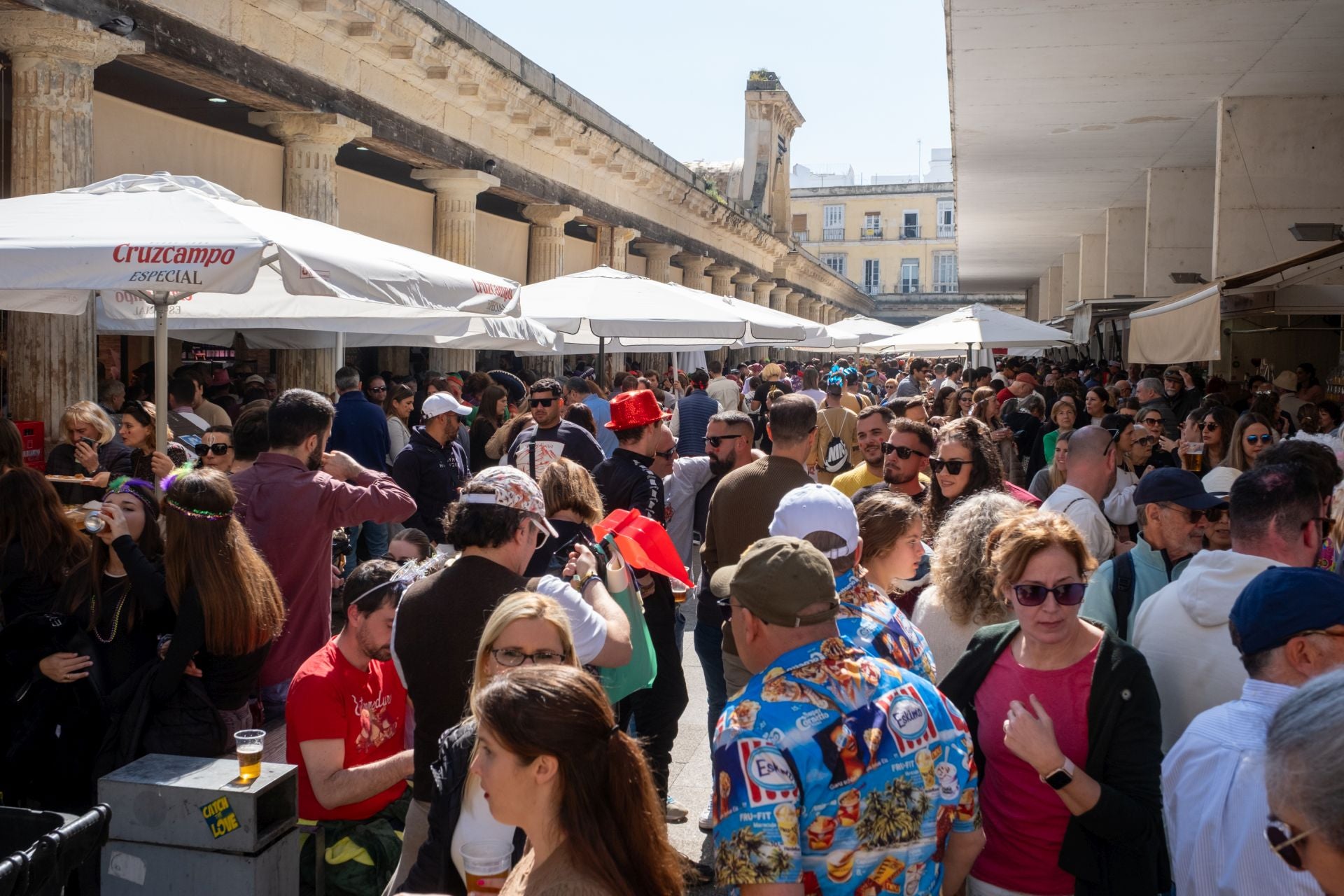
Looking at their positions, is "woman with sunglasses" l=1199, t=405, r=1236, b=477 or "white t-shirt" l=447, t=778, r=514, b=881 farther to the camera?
"woman with sunglasses" l=1199, t=405, r=1236, b=477

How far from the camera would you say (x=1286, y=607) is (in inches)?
94.3

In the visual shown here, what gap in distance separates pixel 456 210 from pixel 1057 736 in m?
14.9

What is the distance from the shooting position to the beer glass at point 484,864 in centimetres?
273

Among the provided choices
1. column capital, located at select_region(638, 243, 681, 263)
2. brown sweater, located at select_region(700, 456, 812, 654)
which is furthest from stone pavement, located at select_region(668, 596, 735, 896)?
column capital, located at select_region(638, 243, 681, 263)

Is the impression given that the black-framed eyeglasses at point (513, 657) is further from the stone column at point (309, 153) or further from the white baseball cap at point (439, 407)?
the stone column at point (309, 153)

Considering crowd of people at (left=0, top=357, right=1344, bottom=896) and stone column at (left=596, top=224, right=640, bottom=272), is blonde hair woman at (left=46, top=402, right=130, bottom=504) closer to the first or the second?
crowd of people at (left=0, top=357, right=1344, bottom=896)

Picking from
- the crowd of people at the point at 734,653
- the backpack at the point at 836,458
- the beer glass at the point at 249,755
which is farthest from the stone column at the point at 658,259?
the beer glass at the point at 249,755

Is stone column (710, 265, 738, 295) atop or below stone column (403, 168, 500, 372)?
atop

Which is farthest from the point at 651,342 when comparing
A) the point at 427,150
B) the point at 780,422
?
the point at 780,422

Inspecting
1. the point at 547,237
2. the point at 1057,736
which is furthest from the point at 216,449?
the point at 547,237

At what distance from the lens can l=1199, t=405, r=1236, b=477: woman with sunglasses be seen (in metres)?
7.12

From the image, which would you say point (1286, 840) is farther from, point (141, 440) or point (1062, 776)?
point (141, 440)

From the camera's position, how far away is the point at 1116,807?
277 cm

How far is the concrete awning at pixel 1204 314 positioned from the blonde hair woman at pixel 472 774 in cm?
736
